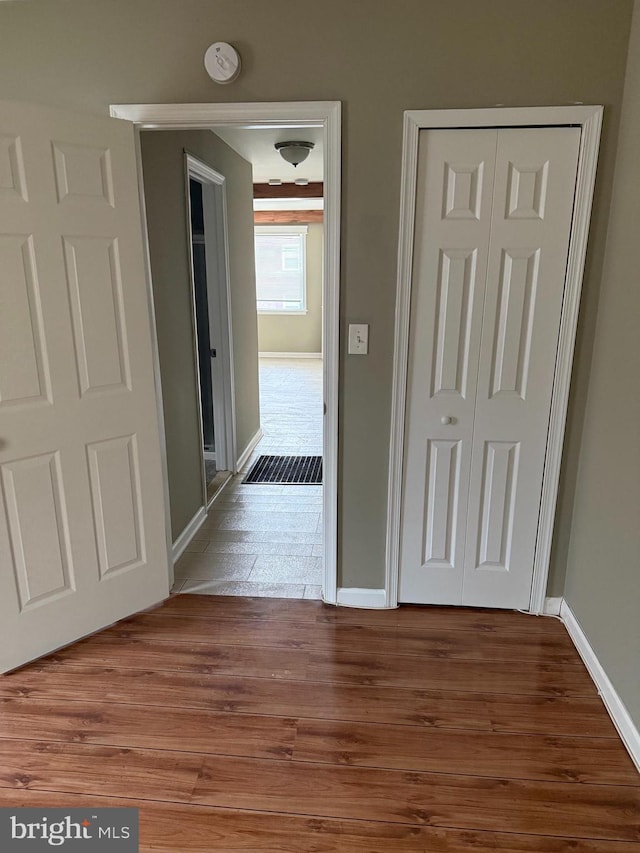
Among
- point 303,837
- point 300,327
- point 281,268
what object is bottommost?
point 303,837

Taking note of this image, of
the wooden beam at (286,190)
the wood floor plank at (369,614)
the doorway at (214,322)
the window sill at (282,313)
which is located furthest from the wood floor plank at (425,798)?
the window sill at (282,313)

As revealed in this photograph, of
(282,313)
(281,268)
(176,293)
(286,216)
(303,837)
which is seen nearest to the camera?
(303,837)

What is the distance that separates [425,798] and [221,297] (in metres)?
3.27

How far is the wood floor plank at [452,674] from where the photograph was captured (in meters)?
2.09

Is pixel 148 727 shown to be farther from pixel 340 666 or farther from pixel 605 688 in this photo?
pixel 605 688

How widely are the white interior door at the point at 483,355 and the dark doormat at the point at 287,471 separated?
1.68m

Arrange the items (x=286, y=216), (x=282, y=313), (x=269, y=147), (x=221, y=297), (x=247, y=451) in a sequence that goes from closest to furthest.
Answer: (x=221, y=297)
(x=269, y=147)
(x=247, y=451)
(x=286, y=216)
(x=282, y=313)

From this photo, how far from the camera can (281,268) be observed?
31.4 feet

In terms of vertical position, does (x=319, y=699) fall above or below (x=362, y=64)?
below

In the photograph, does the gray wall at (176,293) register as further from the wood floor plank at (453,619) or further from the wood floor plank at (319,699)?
the wood floor plank at (453,619)

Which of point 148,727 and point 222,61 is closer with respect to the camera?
point 148,727

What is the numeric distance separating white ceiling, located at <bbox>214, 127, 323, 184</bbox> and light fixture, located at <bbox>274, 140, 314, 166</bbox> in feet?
0.14

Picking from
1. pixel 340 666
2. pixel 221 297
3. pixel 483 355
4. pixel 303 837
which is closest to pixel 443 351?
pixel 483 355

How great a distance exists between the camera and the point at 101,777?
1713 millimetres
